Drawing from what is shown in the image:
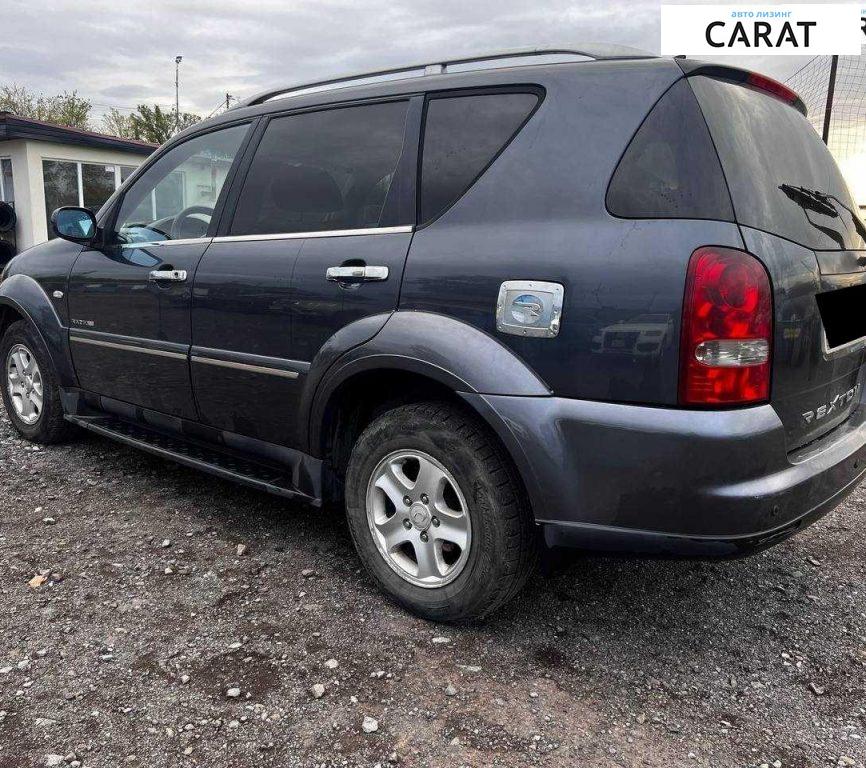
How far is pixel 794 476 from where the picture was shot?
2086 mm

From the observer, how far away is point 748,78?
7.59 ft

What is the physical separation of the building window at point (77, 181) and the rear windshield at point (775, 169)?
605 inches

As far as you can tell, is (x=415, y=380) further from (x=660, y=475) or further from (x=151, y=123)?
(x=151, y=123)

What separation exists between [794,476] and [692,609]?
89 centimetres

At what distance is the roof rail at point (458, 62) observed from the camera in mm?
2314

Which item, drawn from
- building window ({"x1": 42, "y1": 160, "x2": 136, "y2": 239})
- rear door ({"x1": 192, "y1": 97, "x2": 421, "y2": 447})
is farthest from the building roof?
rear door ({"x1": 192, "y1": 97, "x2": 421, "y2": 447})

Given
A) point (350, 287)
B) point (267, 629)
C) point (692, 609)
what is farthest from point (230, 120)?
point (692, 609)

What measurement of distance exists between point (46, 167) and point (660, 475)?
55.3ft

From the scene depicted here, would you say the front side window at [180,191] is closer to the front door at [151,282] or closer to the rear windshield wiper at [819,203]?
the front door at [151,282]

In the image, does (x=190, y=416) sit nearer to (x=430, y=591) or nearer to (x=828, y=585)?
(x=430, y=591)

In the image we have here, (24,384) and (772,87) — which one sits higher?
(772,87)

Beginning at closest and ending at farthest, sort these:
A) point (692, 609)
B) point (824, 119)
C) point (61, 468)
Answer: point (692, 609), point (61, 468), point (824, 119)

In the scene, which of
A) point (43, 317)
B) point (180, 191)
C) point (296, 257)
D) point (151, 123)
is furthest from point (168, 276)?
point (151, 123)

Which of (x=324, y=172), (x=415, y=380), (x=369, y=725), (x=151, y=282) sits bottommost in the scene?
(x=369, y=725)
